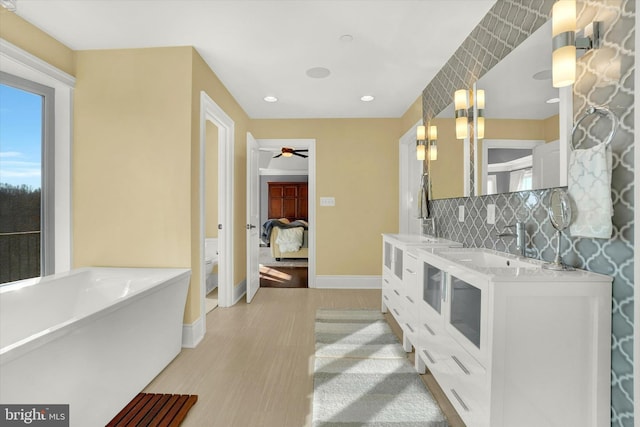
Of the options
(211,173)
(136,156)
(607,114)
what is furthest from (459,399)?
(211,173)

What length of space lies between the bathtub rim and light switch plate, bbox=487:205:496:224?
219 cm

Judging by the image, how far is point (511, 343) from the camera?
1165mm

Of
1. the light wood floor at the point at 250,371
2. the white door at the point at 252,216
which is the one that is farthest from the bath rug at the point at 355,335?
the white door at the point at 252,216

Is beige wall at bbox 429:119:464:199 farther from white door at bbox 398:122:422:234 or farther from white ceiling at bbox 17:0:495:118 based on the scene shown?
white door at bbox 398:122:422:234

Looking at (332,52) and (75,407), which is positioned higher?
(332,52)

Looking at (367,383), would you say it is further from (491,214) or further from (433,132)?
(433,132)

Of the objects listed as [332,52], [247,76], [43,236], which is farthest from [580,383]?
[43,236]

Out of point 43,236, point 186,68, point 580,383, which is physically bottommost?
point 580,383

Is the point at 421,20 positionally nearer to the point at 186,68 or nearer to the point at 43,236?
the point at 186,68

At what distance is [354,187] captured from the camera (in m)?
4.59

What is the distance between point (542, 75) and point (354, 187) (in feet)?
10.0

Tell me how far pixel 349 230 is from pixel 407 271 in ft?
7.39

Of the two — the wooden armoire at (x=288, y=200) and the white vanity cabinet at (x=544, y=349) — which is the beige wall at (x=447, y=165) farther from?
the wooden armoire at (x=288, y=200)

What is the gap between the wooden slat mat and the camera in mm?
1655
